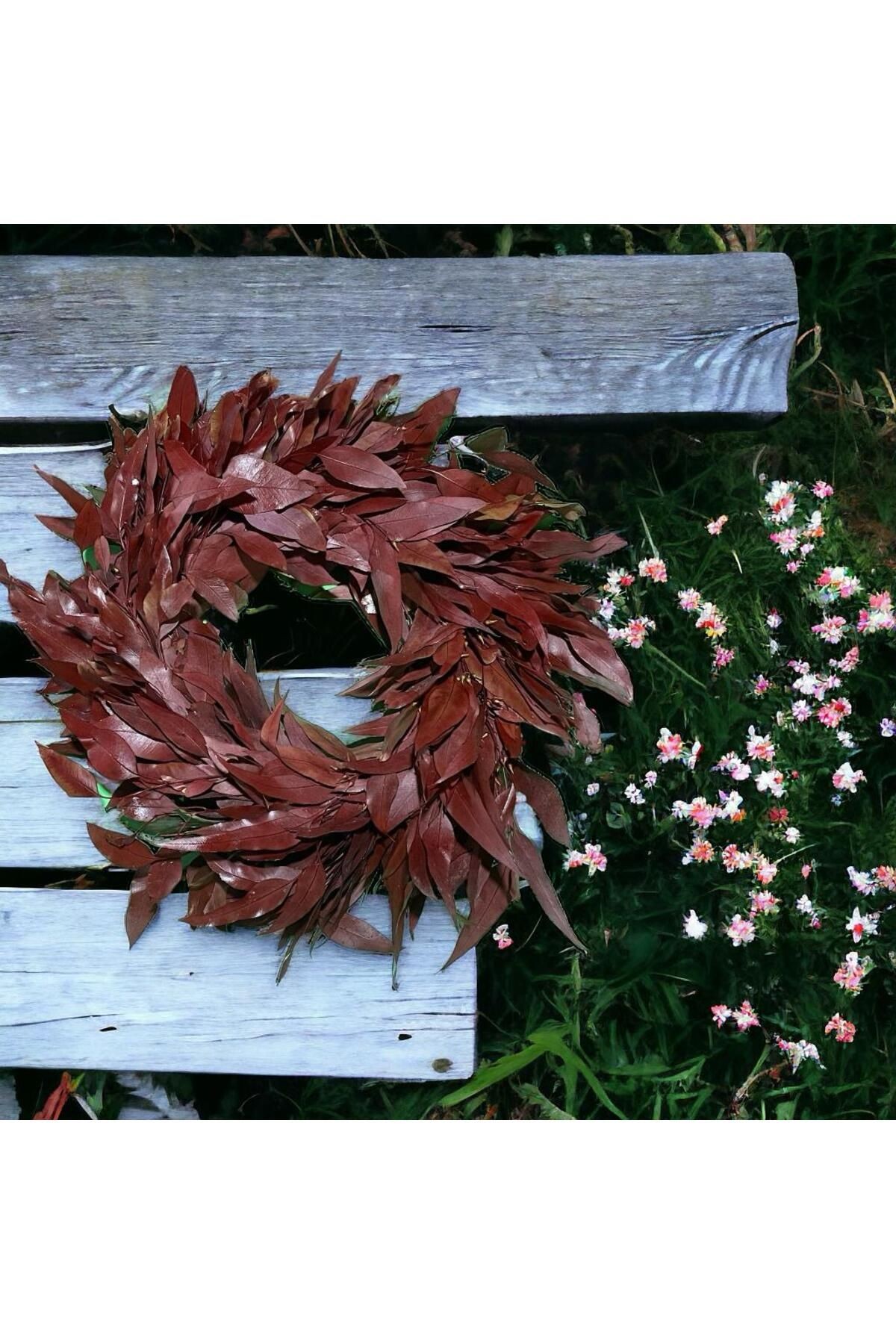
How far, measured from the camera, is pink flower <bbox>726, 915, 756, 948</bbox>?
1.27m

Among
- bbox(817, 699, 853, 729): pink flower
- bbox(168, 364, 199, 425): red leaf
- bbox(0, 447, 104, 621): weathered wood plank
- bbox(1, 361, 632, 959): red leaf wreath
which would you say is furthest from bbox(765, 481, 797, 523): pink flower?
bbox(0, 447, 104, 621): weathered wood plank

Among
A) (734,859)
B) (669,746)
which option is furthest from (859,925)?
(669,746)

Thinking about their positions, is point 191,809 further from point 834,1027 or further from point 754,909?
point 834,1027

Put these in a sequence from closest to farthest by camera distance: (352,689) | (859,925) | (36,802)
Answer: (352,689)
(36,802)
(859,925)

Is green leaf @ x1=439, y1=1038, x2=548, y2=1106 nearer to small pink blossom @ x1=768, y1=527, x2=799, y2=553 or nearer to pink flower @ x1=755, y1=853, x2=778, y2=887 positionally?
pink flower @ x1=755, y1=853, x2=778, y2=887

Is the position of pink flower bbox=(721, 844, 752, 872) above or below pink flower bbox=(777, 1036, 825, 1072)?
above

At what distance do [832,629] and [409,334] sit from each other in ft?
2.16

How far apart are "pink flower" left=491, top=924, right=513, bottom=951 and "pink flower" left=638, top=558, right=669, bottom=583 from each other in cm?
51

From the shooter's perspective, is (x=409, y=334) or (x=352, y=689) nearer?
(x=352, y=689)

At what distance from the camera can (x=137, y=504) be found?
108 centimetres

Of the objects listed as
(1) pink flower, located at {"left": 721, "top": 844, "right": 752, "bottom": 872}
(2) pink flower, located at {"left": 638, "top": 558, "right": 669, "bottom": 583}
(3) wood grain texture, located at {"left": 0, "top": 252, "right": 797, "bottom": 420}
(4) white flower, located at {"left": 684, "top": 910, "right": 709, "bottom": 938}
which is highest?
(3) wood grain texture, located at {"left": 0, "top": 252, "right": 797, "bottom": 420}

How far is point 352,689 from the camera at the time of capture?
41.5 inches

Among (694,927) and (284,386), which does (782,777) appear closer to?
(694,927)

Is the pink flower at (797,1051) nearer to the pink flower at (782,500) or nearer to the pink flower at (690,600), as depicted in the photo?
the pink flower at (690,600)
